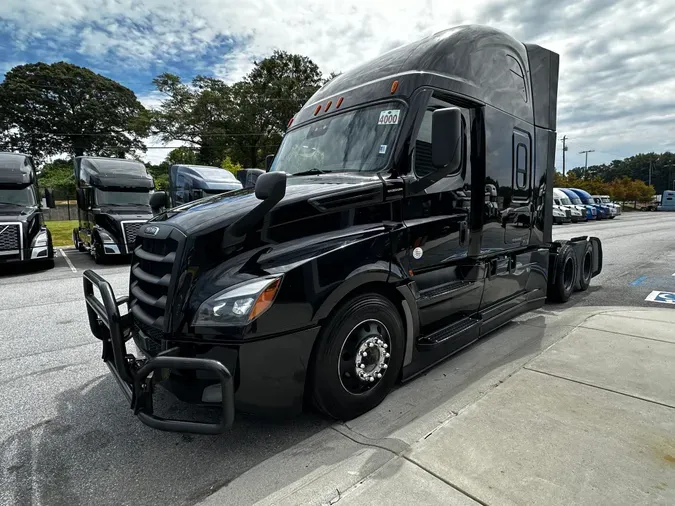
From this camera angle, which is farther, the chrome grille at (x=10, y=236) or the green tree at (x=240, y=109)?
the green tree at (x=240, y=109)

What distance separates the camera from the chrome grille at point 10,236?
9.12m

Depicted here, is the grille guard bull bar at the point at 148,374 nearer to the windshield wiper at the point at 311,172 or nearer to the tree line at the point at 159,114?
the windshield wiper at the point at 311,172

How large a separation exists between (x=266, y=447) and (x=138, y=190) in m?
11.8

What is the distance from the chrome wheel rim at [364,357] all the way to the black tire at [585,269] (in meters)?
5.47

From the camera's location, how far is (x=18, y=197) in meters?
10.4

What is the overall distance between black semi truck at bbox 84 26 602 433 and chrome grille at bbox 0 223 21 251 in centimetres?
802

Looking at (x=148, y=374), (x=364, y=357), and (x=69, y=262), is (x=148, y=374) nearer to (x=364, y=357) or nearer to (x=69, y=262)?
(x=364, y=357)

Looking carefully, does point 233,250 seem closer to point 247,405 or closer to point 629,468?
point 247,405

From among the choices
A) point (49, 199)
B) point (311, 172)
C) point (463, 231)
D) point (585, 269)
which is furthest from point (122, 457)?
point (49, 199)

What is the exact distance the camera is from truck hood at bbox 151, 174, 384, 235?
256cm

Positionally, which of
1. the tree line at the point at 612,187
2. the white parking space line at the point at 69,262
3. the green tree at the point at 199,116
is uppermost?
the green tree at the point at 199,116

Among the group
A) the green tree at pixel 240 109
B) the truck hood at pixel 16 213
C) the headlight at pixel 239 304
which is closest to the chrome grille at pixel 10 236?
the truck hood at pixel 16 213

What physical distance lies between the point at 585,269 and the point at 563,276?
4.94 ft

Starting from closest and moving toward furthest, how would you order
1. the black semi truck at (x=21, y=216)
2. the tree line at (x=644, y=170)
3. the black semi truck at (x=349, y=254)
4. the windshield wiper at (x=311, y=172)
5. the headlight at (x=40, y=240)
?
the black semi truck at (x=349, y=254) < the windshield wiper at (x=311, y=172) < the black semi truck at (x=21, y=216) < the headlight at (x=40, y=240) < the tree line at (x=644, y=170)
